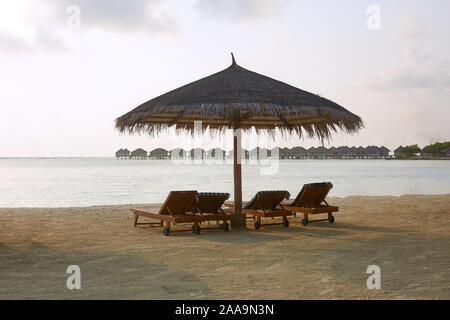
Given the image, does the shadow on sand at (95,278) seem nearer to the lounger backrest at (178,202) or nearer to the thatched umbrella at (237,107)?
the lounger backrest at (178,202)

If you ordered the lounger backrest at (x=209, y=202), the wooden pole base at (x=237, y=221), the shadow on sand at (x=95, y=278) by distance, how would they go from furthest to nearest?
1. the wooden pole base at (x=237, y=221)
2. the lounger backrest at (x=209, y=202)
3. the shadow on sand at (x=95, y=278)

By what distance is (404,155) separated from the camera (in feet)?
538

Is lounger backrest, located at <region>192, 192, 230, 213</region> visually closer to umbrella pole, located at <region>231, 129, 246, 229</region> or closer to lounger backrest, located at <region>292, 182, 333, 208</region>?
umbrella pole, located at <region>231, 129, 246, 229</region>

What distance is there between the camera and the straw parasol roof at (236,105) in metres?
7.26

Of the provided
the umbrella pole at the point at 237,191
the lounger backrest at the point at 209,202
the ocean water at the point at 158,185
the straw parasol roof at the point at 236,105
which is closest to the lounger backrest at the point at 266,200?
the umbrella pole at the point at 237,191

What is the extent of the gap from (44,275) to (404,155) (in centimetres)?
17301

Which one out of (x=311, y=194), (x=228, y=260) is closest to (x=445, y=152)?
(x=311, y=194)

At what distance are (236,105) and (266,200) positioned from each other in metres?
1.95

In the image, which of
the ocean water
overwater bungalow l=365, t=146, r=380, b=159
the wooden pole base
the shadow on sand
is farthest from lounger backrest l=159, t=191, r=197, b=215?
overwater bungalow l=365, t=146, r=380, b=159

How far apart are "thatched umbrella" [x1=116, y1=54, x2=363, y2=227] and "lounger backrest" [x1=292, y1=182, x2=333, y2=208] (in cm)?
112

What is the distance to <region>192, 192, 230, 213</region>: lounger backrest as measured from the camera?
7609 mm

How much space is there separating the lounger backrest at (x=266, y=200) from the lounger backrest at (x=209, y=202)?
0.62 m

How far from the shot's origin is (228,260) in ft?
17.9
